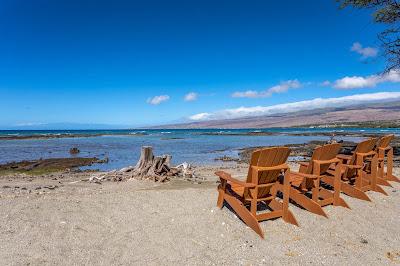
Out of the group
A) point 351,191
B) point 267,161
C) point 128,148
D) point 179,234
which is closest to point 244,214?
point 267,161

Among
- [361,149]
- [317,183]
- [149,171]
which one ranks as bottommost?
[149,171]

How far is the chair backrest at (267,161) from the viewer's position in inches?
248

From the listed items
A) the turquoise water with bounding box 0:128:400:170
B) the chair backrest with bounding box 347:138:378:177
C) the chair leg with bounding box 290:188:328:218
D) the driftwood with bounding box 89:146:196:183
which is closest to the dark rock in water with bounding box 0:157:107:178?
the turquoise water with bounding box 0:128:400:170

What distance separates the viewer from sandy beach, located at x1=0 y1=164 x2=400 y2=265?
17.6ft

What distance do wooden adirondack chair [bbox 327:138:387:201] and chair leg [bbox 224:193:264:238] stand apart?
2935 mm

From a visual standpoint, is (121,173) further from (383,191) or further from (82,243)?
(383,191)

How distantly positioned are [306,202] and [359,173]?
2421mm

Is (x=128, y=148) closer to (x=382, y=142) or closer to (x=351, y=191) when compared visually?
(x=382, y=142)

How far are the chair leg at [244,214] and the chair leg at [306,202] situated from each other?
1.45 m

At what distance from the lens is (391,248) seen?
588 centimetres

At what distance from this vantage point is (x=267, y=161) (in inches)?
255

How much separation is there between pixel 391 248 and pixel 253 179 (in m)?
2.54

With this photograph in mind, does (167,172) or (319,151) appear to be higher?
(319,151)

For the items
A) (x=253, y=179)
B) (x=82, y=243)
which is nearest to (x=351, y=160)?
(x=253, y=179)
